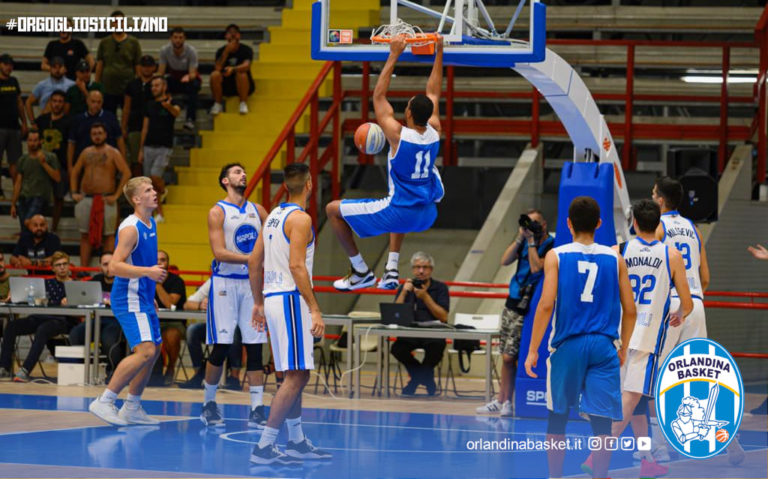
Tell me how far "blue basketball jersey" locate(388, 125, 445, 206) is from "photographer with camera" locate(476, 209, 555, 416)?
3.62 m

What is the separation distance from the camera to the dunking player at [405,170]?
27.6 ft

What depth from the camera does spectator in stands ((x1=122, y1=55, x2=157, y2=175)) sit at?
18328 millimetres

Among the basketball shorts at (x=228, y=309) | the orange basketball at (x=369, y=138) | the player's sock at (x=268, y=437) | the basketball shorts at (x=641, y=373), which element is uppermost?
the orange basketball at (x=369, y=138)

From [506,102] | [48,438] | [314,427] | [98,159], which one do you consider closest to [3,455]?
[48,438]

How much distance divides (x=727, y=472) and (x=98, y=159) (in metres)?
11.1

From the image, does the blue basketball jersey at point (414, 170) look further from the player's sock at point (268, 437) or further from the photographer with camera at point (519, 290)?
the photographer with camera at point (519, 290)

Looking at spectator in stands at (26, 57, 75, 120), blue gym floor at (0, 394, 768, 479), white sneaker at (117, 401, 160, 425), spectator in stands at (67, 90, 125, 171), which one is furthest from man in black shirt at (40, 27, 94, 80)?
white sneaker at (117, 401, 160, 425)

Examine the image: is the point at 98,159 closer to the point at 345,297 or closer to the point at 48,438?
the point at 345,297

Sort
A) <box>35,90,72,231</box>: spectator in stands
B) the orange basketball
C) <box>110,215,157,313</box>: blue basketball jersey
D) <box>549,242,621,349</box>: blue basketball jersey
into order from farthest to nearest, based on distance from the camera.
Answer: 1. <box>35,90,72,231</box>: spectator in stands
2. <box>110,215,157,313</box>: blue basketball jersey
3. the orange basketball
4. <box>549,242,621,349</box>: blue basketball jersey

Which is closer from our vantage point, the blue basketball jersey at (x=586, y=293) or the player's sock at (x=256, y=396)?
the blue basketball jersey at (x=586, y=293)

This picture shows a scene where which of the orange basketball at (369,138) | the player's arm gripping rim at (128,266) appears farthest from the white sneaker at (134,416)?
the orange basketball at (369,138)

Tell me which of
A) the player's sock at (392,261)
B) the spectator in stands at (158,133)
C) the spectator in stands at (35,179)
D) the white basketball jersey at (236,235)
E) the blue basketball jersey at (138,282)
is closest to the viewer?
the player's sock at (392,261)

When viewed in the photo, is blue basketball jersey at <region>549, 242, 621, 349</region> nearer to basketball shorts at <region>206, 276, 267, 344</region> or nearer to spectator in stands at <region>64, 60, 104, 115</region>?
basketball shorts at <region>206, 276, 267, 344</region>

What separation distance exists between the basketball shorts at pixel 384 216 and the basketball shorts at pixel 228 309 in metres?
2.82
